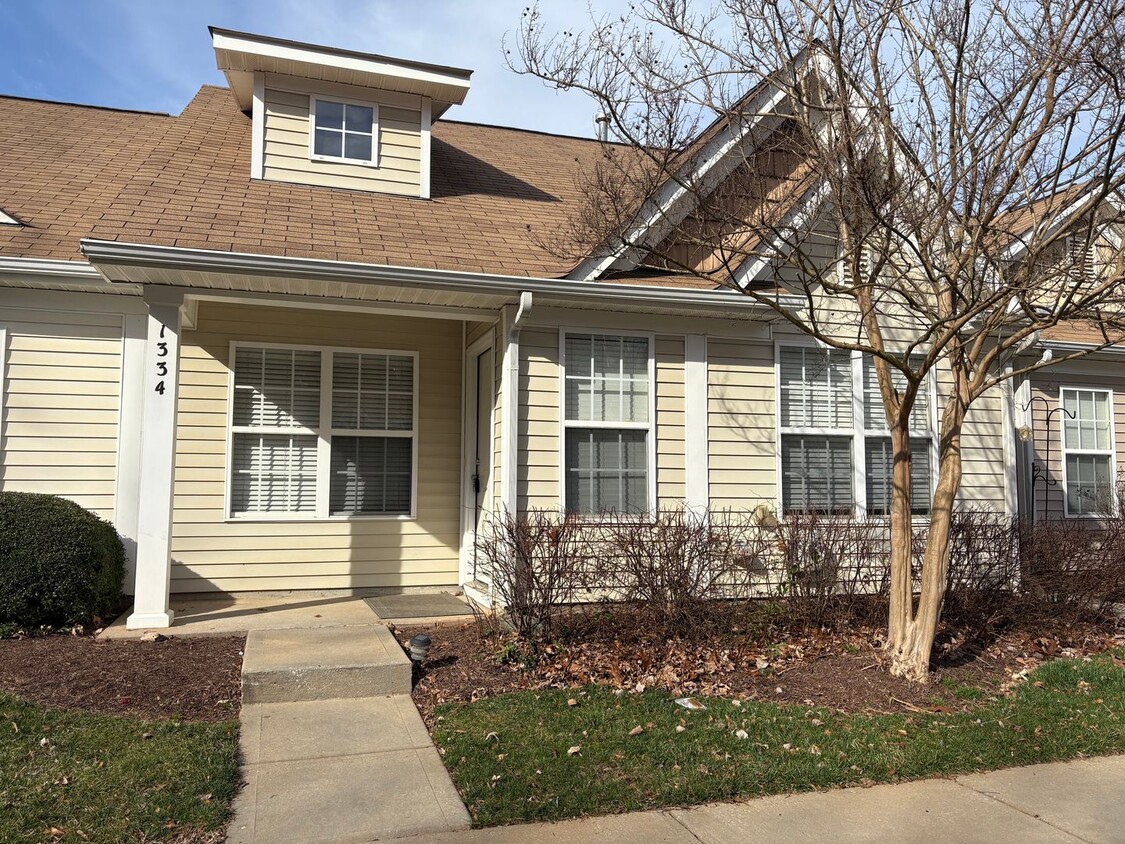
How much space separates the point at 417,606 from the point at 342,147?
A: 506 cm

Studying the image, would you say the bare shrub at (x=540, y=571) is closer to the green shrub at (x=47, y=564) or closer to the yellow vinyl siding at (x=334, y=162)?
the green shrub at (x=47, y=564)

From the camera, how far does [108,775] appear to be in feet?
13.6

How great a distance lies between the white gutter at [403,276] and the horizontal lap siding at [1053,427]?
499 centimetres

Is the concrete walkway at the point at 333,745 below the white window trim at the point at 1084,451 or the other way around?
below

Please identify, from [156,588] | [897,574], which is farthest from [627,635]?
[156,588]

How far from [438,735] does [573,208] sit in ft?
22.4

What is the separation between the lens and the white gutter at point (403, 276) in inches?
265

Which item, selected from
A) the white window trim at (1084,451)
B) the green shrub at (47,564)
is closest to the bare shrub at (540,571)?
the green shrub at (47,564)

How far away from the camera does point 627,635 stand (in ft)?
21.7

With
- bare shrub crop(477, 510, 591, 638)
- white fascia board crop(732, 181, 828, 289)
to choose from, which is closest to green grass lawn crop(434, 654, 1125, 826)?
bare shrub crop(477, 510, 591, 638)

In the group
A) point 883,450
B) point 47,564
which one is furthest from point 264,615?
point 883,450

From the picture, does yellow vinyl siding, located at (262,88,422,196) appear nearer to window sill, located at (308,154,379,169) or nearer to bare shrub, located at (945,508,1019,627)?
→ window sill, located at (308,154,379,169)

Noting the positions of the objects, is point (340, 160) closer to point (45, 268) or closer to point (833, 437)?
point (45, 268)

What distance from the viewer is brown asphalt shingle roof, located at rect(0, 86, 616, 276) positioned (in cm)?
762
